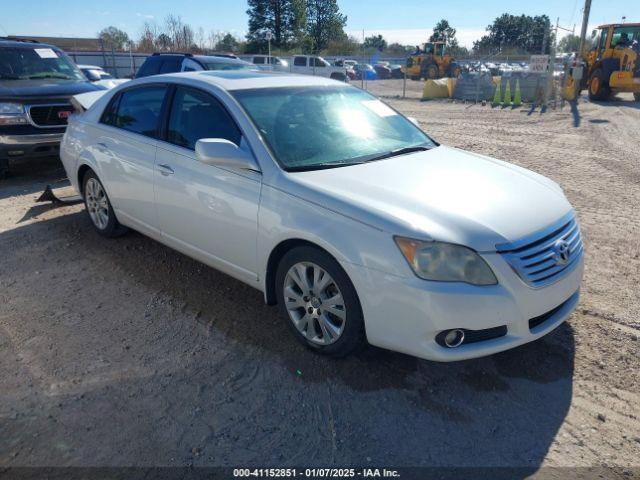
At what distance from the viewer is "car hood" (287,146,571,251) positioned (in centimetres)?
276

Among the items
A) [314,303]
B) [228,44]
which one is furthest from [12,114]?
[228,44]

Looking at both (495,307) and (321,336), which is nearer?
(495,307)

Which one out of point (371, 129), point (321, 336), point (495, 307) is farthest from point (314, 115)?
point (495, 307)

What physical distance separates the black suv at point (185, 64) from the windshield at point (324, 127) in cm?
619

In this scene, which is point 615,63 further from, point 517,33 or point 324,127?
point 517,33

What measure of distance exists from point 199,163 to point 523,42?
325ft

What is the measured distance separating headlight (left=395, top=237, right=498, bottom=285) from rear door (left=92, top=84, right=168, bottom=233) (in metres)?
2.44

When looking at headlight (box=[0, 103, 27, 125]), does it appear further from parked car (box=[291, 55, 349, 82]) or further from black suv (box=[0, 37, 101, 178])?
parked car (box=[291, 55, 349, 82])

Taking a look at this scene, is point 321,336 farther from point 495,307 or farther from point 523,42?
point 523,42

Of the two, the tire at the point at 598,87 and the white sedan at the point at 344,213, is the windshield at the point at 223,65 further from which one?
the tire at the point at 598,87

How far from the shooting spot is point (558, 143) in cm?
1115

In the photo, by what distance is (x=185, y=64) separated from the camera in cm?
Answer: 1019

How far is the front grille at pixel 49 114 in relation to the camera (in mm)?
7402

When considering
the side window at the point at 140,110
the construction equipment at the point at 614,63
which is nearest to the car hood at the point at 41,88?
the side window at the point at 140,110
